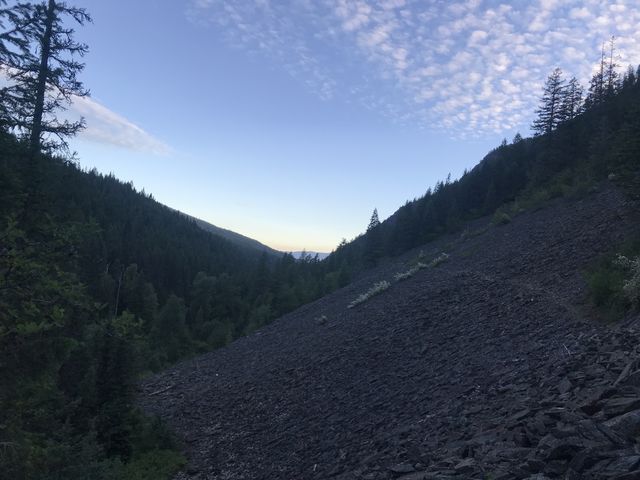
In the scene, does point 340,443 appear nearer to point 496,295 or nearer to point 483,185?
point 496,295

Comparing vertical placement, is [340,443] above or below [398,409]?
below

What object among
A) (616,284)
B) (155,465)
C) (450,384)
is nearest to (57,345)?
(155,465)

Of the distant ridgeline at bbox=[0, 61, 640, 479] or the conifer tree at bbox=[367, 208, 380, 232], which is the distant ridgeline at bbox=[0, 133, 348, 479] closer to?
the distant ridgeline at bbox=[0, 61, 640, 479]

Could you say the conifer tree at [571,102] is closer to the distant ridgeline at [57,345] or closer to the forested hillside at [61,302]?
the forested hillside at [61,302]

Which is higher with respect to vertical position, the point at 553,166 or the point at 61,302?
the point at 553,166

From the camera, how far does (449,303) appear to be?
15805 mm

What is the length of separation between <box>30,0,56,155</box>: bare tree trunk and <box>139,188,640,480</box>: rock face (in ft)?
31.6

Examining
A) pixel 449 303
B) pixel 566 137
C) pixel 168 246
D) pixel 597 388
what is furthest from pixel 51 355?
pixel 168 246

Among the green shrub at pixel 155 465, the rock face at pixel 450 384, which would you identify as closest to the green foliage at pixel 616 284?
the rock face at pixel 450 384

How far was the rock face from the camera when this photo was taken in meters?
5.16

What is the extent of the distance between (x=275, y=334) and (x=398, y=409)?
16.8m

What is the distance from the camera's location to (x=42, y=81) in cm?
1126

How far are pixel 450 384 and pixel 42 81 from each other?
12307 millimetres

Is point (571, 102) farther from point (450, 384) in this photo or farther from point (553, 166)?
point (450, 384)
